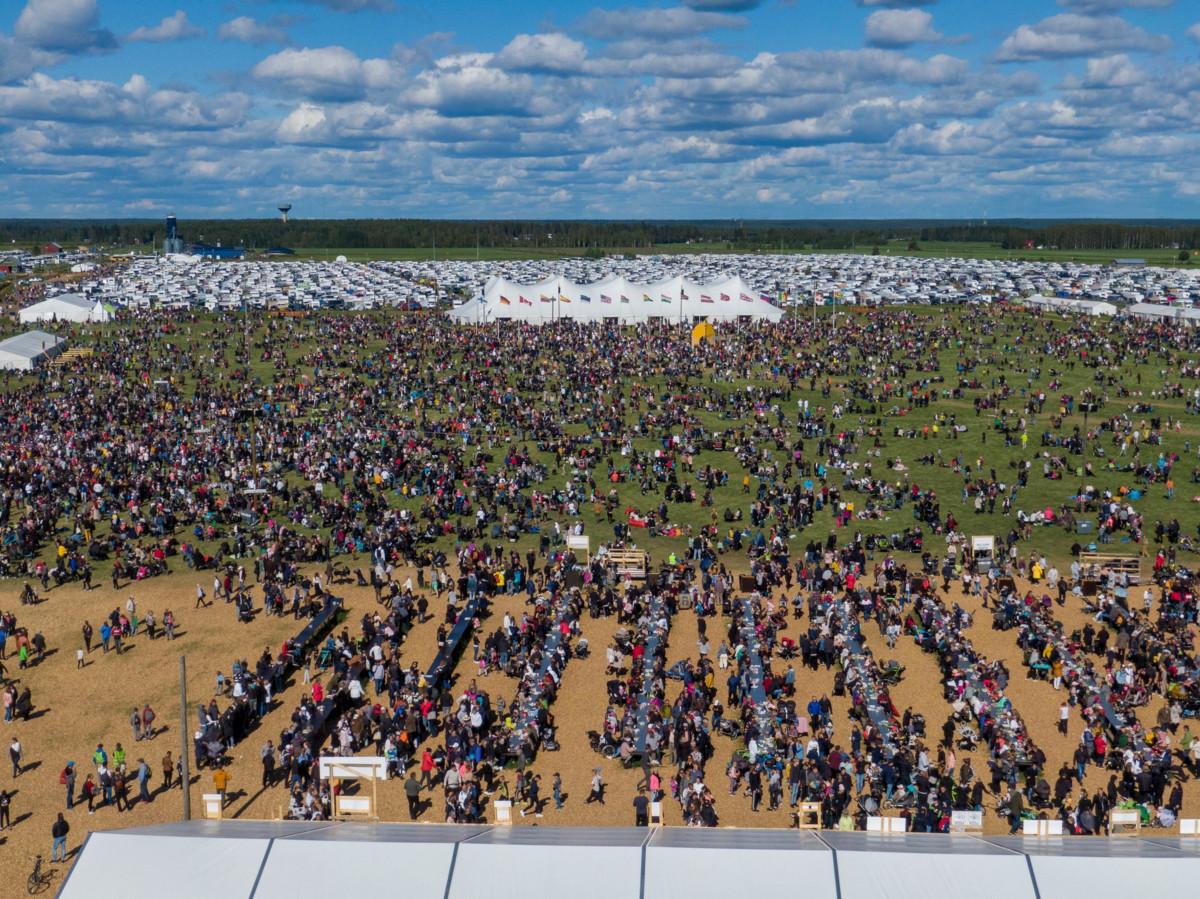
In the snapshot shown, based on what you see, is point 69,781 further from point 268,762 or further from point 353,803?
point 353,803

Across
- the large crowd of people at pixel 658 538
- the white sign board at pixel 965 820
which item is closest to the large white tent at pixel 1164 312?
the large crowd of people at pixel 658 538

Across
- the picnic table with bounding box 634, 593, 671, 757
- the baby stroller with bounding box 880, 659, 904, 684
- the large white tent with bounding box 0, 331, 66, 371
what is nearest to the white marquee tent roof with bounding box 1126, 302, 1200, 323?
the baby stroller with bounding box 880, 659, 904, 684

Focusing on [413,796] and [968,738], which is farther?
[968,738]

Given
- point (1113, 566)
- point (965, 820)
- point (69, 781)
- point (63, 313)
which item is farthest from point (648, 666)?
point (63, 313)

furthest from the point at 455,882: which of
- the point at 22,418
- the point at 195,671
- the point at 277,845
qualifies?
the point at 22,418

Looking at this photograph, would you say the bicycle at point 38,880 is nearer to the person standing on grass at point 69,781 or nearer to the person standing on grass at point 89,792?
the person standing on grass at point 89,792

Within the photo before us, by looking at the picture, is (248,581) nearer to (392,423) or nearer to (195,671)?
(195,671)
